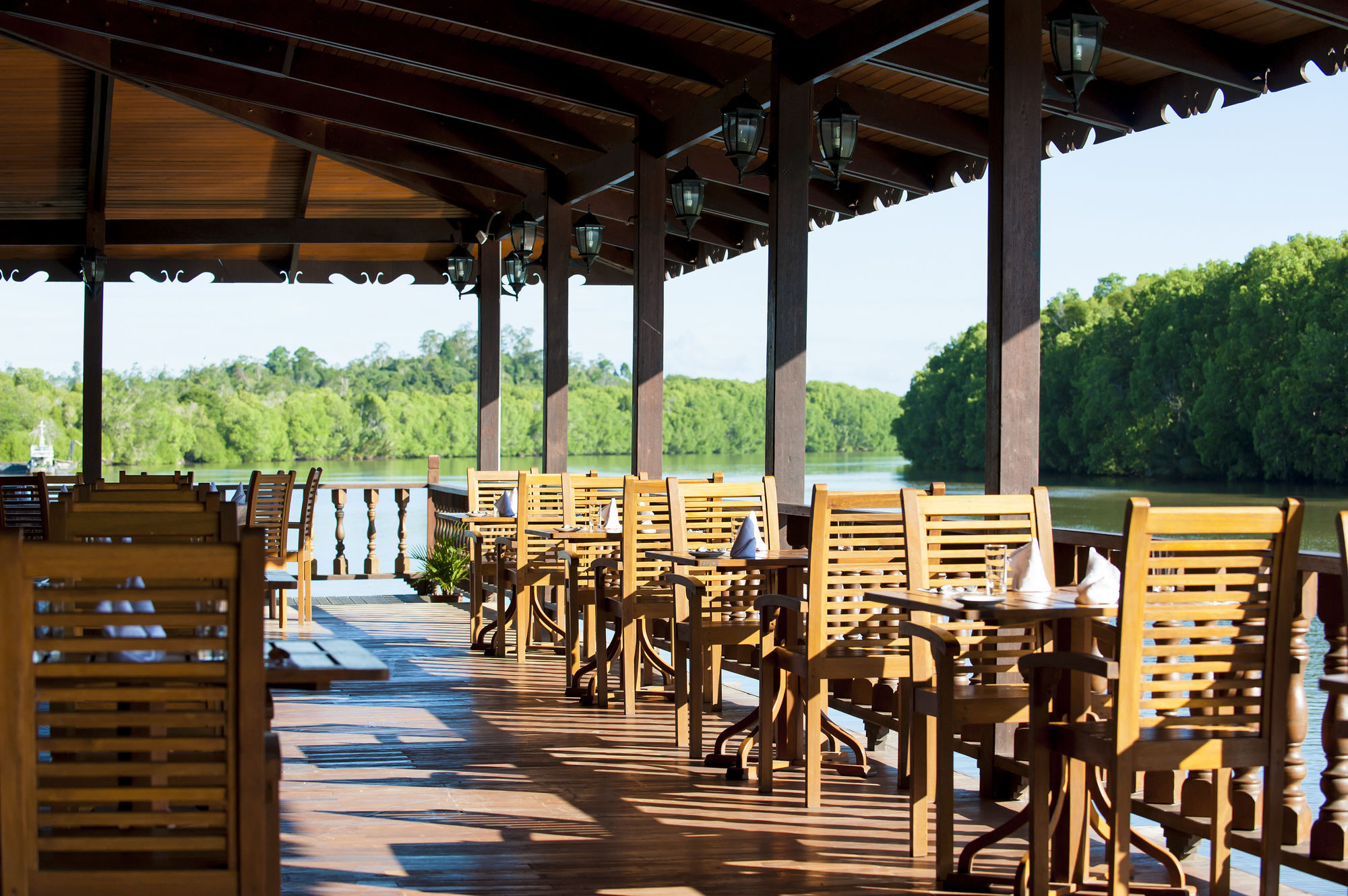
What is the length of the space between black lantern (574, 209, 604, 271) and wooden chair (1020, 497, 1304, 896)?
667cm

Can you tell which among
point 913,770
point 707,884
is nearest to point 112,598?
point 707,884

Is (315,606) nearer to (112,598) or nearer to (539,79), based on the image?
(539,79)

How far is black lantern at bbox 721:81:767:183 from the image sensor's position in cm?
619

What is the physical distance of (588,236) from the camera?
908cm

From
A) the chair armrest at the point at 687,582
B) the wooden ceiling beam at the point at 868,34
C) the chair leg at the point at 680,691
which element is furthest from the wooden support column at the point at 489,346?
the chair armrest at the point at 687,582

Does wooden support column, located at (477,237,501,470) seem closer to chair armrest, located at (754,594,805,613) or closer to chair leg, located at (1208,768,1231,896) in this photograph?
chair armrest, located at (754,594,805,613)

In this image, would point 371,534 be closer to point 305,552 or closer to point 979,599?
point 305,552

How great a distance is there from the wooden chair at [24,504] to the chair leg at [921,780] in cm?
503

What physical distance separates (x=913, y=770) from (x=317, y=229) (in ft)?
30.2

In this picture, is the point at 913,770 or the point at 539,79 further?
the point at 539,79

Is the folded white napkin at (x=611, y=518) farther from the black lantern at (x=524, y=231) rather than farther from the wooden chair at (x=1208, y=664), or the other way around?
the wooden chair at (x=1208, y=664)

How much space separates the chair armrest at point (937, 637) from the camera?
3.29m

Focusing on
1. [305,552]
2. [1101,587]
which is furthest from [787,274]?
[305,552]

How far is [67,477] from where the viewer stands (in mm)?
8508
